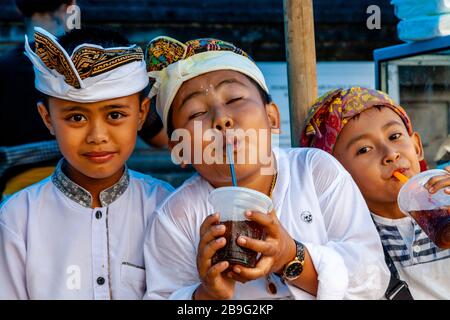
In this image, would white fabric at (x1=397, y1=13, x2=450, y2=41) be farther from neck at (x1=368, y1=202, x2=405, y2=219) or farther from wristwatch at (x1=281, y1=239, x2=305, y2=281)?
wristwatch at (x1=281, y1=239, x2=305, y2=281)

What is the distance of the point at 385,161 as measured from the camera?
3.73 meters

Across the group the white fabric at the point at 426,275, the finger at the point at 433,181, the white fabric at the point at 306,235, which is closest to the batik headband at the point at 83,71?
the white fabric at the point at 306,235

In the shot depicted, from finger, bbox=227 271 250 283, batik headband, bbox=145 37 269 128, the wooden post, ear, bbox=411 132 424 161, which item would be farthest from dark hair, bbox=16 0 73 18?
finger, bbox=227 271 250 283

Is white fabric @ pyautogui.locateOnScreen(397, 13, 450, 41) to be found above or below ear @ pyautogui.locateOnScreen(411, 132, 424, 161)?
above

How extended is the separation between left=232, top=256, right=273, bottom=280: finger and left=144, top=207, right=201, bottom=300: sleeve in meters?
0.43

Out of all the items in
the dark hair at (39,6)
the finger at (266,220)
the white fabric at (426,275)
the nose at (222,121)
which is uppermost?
the dark hair at (39,6)

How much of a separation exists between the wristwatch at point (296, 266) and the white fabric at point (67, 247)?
0.66 metres

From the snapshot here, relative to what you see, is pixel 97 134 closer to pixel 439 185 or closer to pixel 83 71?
pixel 83 71

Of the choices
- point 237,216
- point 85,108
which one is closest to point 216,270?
point 237,216

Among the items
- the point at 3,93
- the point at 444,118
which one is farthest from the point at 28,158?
the point at 444,118

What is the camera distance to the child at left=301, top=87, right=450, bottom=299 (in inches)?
146

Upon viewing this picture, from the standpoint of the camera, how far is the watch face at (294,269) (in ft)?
10.0

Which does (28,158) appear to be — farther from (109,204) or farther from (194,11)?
(194,11)

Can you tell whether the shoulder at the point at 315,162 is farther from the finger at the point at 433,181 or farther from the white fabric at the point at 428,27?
the white fabric at the point at 428,27
